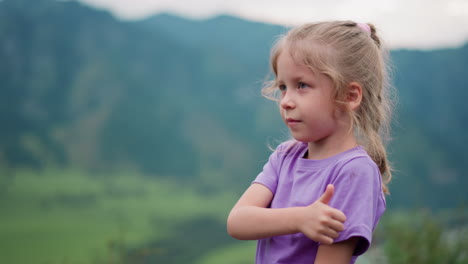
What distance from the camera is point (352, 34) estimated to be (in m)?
1.48

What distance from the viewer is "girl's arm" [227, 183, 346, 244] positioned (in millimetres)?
1260

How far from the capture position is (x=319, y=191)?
1399mm

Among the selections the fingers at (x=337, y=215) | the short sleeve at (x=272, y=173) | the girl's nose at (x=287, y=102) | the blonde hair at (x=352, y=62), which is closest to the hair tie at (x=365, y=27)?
the blonde hair at (x=352, y=62)

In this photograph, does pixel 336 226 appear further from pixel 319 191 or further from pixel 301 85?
pixel 301 85

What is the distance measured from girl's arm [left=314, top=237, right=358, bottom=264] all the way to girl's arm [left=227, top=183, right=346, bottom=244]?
2.2 inches

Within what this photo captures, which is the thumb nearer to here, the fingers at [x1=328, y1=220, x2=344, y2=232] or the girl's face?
the fingers at [x1=328, y1=220, x2=344, y2=232]

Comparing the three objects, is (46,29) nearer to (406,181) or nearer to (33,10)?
(33,10)

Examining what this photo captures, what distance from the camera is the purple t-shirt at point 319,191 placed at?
1.32 meters

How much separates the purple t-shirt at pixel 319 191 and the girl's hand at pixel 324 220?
4 cm

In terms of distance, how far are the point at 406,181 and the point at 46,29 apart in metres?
4.19

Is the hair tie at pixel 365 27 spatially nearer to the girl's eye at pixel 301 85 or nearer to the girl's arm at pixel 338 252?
the girl's eye at pixel 301 85

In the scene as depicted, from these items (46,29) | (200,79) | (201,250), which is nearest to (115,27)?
(46,29)

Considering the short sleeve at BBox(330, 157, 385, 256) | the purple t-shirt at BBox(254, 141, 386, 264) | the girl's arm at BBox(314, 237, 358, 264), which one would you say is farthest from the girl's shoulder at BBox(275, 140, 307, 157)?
the girl's arm at BBox(314, 237, 358, 264)

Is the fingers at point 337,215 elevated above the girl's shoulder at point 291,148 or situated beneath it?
situated beneath
